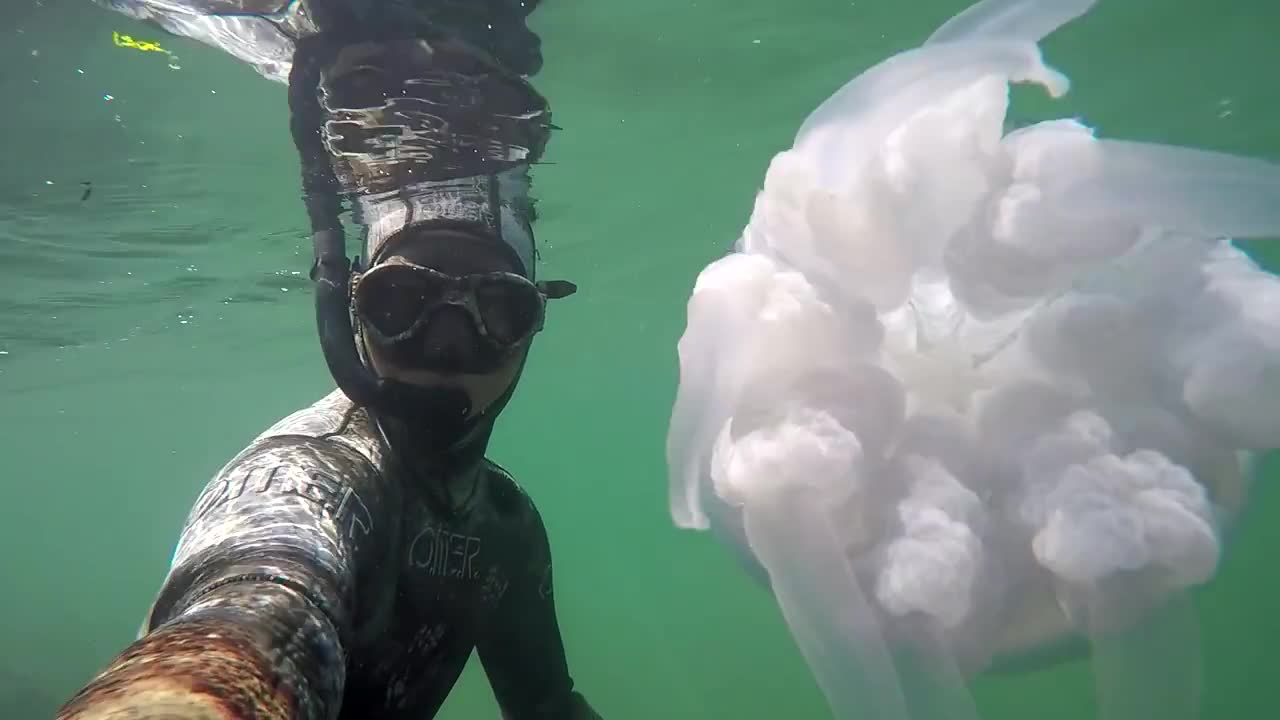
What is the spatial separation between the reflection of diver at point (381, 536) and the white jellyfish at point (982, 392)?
0.84 m

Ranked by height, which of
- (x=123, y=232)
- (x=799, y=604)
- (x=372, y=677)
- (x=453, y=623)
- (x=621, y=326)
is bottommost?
(x=621, y=326)

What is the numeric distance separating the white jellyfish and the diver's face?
2.50 feet

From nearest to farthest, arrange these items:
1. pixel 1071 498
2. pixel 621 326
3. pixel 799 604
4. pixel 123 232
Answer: pixel 1071 498, pixel 799 604, pixel 123 232, pixel 621 326

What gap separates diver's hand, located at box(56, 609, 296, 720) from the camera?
1.01 metres

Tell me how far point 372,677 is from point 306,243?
12.0 meters

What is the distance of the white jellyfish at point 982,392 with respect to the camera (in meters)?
1.96

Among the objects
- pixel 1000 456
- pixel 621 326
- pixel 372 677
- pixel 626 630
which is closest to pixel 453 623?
pixel 372 677

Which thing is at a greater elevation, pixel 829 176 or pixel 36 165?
pixel 829 176

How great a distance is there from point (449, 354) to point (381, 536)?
76cm

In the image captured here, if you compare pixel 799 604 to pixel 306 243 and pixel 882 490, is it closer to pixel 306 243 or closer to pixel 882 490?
pixel 882 490

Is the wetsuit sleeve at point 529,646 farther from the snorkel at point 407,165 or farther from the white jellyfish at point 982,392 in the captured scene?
the white jellyfish at point 982,392

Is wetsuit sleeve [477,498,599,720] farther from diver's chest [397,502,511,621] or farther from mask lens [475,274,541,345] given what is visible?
mask lens [475,274,541,345]

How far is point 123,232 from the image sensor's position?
11953mm

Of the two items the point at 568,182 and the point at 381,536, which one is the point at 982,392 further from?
the point at 568,182
